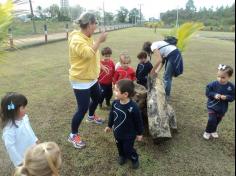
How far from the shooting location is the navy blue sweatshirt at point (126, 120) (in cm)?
318

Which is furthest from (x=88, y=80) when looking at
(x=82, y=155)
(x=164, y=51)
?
(x=164, y=51)

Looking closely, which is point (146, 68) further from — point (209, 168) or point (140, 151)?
point (209, 168)

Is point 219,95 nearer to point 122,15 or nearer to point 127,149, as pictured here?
point 127,149

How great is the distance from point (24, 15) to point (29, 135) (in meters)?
1.24

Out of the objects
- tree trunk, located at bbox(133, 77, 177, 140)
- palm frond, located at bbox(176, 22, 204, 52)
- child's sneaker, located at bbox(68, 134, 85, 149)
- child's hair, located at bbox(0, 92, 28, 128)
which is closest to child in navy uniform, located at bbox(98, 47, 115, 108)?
tree trunk, located at bbox(133, 77, 177, 140)

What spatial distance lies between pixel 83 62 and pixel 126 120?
906 millimetres

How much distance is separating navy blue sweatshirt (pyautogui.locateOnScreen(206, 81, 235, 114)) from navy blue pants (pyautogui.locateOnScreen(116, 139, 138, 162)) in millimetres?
1358

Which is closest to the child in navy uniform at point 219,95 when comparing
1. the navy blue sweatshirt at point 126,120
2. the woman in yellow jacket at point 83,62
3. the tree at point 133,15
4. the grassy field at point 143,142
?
the grassy field at point 143,142

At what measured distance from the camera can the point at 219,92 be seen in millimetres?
3891

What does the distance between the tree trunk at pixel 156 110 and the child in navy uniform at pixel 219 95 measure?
20.2 inches

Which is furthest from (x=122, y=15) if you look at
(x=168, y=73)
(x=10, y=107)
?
(x=10, y=107)

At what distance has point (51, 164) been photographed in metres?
1.91

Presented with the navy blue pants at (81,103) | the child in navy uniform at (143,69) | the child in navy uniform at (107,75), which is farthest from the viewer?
the child in navy uniform at (143,69)

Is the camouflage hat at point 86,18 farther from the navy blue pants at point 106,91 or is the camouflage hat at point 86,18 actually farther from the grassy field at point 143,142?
the navy blue pants at point 106,91
